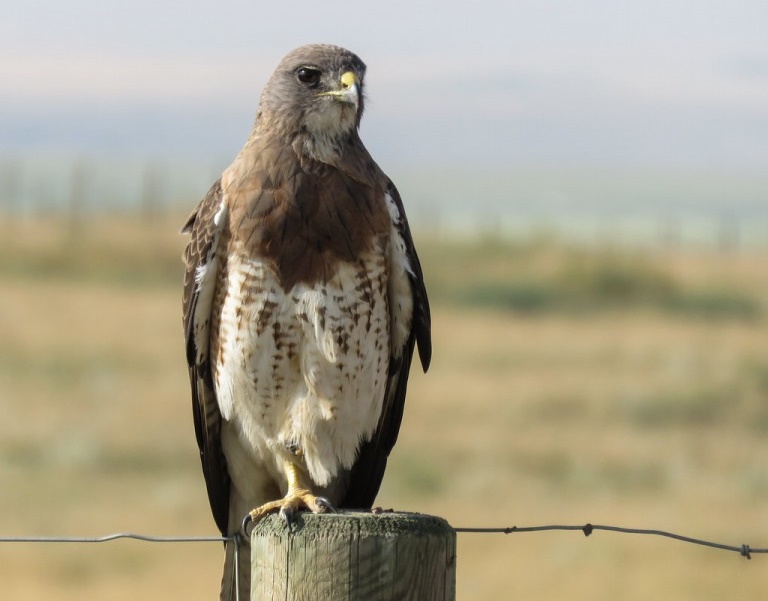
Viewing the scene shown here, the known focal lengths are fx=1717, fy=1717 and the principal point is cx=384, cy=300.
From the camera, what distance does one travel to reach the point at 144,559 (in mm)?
28203

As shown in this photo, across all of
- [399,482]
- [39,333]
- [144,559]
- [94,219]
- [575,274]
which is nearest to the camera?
[144,559]

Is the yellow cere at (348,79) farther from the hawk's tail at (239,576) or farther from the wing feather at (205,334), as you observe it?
the hawk's tail at (239,576)

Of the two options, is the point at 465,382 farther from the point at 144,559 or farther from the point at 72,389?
the point at 144,559

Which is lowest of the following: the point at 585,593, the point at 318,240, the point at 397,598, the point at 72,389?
the point at 72,389

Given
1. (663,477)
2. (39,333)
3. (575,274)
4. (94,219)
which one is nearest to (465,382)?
(663,477)

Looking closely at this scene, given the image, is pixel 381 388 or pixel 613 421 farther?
pixel 613 421

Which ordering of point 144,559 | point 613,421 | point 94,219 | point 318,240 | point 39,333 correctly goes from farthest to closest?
point 94,219 < point 39,333 < point 613,421 < point 144,559 < point 318,240

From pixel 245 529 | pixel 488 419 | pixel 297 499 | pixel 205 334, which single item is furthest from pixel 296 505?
pixel 488 419

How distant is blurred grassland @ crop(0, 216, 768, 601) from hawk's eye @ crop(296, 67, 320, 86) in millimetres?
14875

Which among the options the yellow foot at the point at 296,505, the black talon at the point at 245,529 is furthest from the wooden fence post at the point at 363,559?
the black talon at the point at 245,529

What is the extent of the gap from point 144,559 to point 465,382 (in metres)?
16.6

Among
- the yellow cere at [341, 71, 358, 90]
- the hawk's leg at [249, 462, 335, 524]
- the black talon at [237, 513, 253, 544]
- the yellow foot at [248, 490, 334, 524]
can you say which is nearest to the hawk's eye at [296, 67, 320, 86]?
the yellow cere at [341, 71, 358, 90]

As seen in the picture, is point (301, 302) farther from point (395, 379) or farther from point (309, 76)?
point (309, 76)

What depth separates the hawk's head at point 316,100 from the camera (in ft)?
24.6
